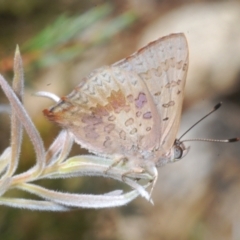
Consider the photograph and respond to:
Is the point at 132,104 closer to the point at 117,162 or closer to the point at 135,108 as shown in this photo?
the point at 135,108

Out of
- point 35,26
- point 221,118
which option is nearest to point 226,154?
point 221,118

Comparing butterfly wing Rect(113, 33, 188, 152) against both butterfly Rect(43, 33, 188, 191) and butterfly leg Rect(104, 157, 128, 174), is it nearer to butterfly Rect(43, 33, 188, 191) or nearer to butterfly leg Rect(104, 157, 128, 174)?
butterfly Rect(43, 33, 188, 191)

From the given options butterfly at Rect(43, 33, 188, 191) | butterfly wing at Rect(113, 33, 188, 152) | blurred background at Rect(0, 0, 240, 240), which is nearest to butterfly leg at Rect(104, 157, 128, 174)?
Answer: butterfly at Rect(43, 33, 188, 191)

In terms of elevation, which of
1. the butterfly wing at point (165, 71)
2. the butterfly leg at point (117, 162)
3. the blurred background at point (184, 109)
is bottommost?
the blurred background at point (184, 109)

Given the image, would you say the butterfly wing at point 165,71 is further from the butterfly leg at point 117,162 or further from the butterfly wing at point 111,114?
the butterfly leg at point 117,162

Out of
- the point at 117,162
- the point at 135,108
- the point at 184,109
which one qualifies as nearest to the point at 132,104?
the point at 135,108

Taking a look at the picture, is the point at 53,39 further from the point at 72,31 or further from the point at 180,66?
the point at 180,66

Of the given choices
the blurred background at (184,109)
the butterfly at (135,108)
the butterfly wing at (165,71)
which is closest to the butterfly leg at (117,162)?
the butterfly at (135,108)
